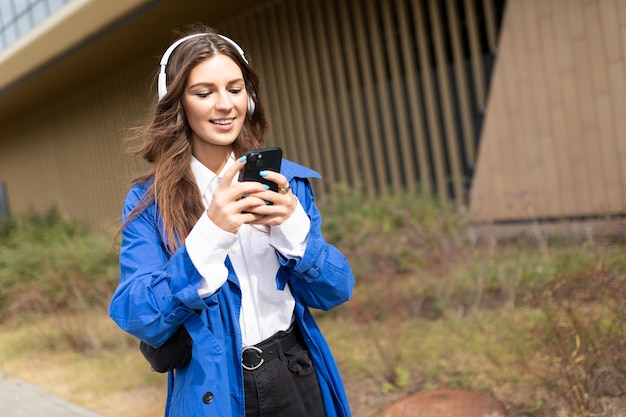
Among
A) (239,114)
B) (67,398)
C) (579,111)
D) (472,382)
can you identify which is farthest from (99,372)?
(579,111)

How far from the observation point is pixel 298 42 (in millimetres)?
8930

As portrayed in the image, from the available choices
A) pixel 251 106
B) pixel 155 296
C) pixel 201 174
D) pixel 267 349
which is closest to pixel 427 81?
pixel 251 106

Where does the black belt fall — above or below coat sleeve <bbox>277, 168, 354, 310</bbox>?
below

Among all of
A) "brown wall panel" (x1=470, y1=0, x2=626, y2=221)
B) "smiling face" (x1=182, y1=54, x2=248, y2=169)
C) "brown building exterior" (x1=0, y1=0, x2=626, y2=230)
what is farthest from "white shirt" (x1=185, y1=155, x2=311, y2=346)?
"brown wall panel" (x1=470, y1=0, x2=626, y2=221)

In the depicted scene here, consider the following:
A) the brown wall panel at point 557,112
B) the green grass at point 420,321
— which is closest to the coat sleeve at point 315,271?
the green grass at point 420,321

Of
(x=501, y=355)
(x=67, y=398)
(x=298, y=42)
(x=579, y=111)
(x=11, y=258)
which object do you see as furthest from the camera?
(x=298, y=42)

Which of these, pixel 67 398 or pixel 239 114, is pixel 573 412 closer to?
pixel 239 114

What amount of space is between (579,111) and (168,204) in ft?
Result: 19.1

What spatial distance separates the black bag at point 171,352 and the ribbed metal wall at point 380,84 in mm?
5950

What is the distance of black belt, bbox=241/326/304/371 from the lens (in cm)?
160

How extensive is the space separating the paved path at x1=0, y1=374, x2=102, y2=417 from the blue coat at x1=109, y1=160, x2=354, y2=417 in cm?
303

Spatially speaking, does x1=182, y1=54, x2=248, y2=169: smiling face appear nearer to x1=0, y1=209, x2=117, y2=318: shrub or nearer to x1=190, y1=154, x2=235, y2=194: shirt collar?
x1=190, y1=154, x2=235, y2=194: shirt collar

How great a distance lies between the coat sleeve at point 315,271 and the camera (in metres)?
1.51

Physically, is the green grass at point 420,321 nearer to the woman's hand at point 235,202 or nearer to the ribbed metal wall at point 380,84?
the ribbed metal wall at point 380,84
